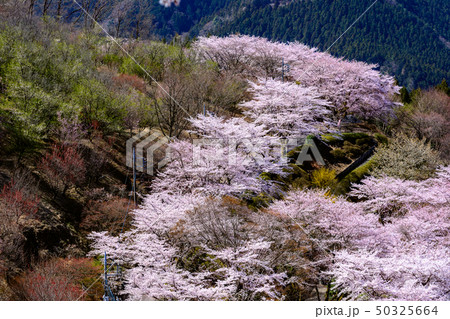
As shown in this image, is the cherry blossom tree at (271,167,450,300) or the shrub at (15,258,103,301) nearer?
the cherry blossom tree at (271,167,450,300)

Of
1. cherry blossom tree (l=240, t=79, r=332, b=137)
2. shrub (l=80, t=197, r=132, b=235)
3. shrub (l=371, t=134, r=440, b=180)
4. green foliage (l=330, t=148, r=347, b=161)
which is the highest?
cherry blossom tree (l=240, t=79, r=332, b=137)

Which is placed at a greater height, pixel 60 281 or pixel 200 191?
pixel 200 191

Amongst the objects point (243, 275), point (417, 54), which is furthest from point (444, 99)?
point (417, 54)

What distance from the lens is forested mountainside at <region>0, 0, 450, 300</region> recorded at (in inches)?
442

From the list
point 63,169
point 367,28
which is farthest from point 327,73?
point 367,28

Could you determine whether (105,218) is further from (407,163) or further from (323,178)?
(407,163)

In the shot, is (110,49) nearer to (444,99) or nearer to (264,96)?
(264,96)

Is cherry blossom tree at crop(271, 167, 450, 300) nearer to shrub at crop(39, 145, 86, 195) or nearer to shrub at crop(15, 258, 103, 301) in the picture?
shrub at crop(15, 258, 103, 301)

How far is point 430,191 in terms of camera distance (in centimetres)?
1814

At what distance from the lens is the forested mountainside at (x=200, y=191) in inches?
442

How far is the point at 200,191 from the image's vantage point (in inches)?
643

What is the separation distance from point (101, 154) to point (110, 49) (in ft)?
67.8

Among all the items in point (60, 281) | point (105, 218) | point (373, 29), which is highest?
point (373, 29)

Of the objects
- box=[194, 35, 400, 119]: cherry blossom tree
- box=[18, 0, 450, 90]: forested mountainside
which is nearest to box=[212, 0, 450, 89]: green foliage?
box=[18, 0, 450, 90]: forested mountainside
